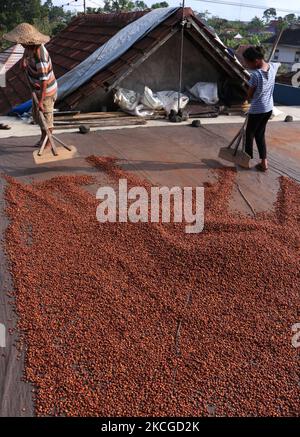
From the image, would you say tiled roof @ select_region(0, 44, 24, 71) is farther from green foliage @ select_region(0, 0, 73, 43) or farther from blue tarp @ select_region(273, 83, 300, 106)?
green foliage @ select_region(0, 0, 73, 43)

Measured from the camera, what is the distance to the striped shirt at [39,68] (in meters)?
4.35

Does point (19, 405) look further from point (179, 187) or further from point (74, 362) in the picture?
point (179, 187)

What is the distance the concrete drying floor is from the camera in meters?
4.36

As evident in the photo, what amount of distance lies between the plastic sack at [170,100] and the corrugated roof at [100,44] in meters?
0.95

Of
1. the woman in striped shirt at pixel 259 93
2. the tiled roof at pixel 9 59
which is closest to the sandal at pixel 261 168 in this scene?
the woman in striped shirt at pixel 259 93

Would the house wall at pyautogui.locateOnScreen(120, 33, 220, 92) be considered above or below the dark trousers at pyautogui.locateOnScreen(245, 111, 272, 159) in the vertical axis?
A: above

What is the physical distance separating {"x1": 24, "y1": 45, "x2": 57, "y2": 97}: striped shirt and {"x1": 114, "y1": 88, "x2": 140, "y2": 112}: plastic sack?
259 centimetres

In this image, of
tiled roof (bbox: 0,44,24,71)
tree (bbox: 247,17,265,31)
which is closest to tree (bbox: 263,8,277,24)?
tree (bbox: 247,17,265,31)

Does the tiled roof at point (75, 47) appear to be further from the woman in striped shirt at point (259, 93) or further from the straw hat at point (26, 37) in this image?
the woman in striped shirt at point (259, 93)

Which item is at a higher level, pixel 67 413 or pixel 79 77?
pixel 79 77

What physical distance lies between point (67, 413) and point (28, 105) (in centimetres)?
591

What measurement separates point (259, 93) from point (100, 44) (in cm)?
487
